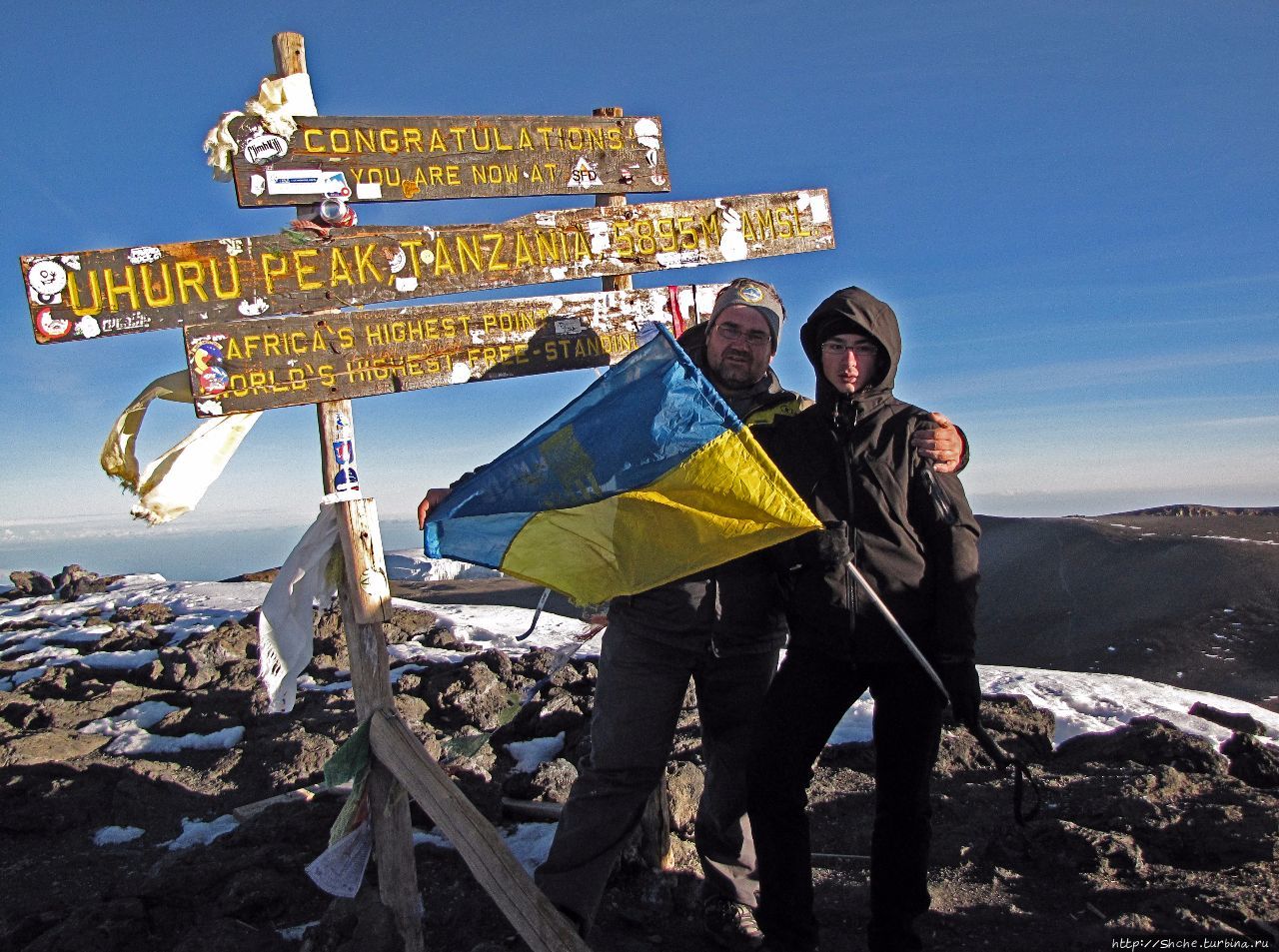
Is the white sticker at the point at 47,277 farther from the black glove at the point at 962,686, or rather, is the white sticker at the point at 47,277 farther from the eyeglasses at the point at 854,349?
the black glove at the point at 962,686

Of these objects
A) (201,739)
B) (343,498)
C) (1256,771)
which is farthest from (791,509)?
(201,739)

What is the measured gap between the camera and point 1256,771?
5230 millimetres

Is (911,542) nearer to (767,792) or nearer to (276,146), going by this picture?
(767,792)

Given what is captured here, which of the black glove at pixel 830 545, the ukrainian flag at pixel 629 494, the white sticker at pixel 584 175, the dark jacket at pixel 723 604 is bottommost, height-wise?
the dark jacket at pixel 723 604

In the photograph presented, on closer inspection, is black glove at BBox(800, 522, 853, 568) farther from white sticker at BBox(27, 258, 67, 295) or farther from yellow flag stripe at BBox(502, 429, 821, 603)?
white sticker at BBox(27, 258, 67, 295)

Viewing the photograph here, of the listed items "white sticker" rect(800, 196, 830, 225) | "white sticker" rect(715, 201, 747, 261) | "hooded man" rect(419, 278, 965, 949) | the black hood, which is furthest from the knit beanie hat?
"white sticker" rect(800, 196, 830, 225)

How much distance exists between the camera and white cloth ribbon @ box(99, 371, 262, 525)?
12.3ft

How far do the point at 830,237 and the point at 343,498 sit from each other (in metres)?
2.90

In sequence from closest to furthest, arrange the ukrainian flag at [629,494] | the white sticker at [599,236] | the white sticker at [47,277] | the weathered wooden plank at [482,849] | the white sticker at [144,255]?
the weathered wooden plank at [482,849], the ukrainian flag at [629,494], the white sticker at [47,277], the white sticker at [144,255], the white sticker at [599,236]

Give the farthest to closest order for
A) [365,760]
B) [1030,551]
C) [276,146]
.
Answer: [1030,551]
[276,146]
[365,760]

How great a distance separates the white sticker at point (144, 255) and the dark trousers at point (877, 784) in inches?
114

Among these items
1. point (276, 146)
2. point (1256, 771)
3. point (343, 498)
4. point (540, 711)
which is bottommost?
point (1256, 771)

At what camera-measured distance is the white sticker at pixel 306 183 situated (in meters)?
3.91

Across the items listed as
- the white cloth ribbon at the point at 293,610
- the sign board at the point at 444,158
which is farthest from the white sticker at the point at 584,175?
the white cloth ribbon at the point at 293,610
